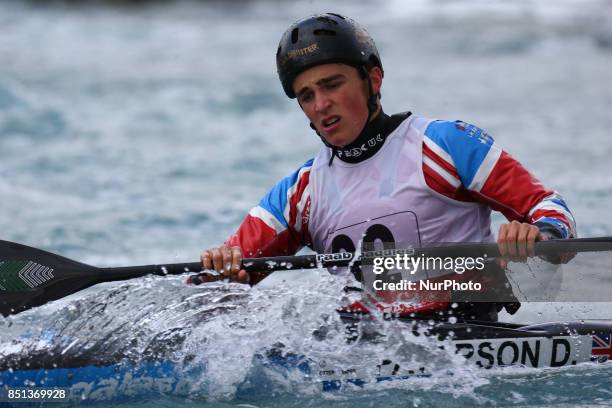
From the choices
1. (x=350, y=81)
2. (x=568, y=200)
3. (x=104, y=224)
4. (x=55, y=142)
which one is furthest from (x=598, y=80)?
(x=350, y=81)

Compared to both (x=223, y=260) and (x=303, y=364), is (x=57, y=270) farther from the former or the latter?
(x=303, y=364)

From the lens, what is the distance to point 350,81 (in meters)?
4.35

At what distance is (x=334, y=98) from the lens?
169 inches

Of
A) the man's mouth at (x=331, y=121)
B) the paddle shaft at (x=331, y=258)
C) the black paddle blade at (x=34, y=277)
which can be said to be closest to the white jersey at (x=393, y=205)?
the paddle shaft at (x=331, y=258)

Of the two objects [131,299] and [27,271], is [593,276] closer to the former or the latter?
[131,299]

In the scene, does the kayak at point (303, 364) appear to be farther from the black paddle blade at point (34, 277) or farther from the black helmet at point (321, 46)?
the black helmet at point (321, 46)

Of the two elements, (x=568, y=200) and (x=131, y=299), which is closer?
(x=131, y=299)

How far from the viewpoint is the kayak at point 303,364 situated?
4160 mm

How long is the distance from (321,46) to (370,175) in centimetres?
62

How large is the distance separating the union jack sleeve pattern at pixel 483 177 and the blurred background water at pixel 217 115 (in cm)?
56

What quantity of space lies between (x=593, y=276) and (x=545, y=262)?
A: 0.88 ft

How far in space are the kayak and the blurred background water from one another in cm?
8

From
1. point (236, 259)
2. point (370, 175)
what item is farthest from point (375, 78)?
point (236, 259)

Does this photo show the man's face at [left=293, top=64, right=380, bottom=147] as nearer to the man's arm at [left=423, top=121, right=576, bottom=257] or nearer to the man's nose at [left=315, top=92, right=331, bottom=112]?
the man's nose at [left=315, top=92, right=331, bottom=112]
